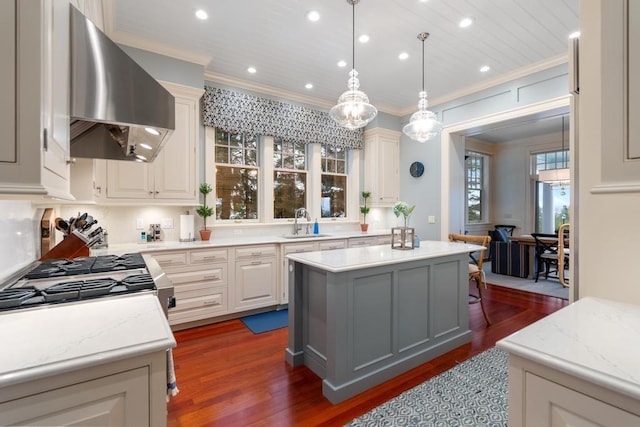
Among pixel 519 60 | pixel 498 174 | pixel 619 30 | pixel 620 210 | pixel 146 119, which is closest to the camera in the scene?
pixel 619 30

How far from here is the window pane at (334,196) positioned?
5.14 metres

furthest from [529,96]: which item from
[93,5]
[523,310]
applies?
[93,5]

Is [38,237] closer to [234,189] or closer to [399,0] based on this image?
[234,189]

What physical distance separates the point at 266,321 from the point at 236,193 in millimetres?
1828

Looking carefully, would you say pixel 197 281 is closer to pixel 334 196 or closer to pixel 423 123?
pixel 334 196

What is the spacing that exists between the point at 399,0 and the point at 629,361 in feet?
9.41

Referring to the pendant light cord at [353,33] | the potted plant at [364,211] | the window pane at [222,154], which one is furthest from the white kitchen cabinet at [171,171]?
the potted plant at [364,211]

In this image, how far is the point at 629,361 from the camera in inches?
29.9

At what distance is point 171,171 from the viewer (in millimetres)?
3391

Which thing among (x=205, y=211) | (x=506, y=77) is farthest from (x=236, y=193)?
(x=506, y=77)

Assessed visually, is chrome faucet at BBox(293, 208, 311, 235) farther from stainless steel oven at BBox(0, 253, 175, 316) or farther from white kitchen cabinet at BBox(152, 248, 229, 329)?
stainless steel oven at BBox(0, 253, 175, 316)

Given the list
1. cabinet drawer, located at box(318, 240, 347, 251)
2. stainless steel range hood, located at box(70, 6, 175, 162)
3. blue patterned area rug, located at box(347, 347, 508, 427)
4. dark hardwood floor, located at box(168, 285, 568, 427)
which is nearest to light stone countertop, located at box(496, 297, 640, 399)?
blue patterned area rug, located at box(347, 347, 508, 427)

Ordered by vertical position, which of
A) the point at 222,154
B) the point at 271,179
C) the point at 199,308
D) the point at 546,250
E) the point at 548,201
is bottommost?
the point at 199,308

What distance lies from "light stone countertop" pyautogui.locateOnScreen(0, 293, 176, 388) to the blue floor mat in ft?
7.25
